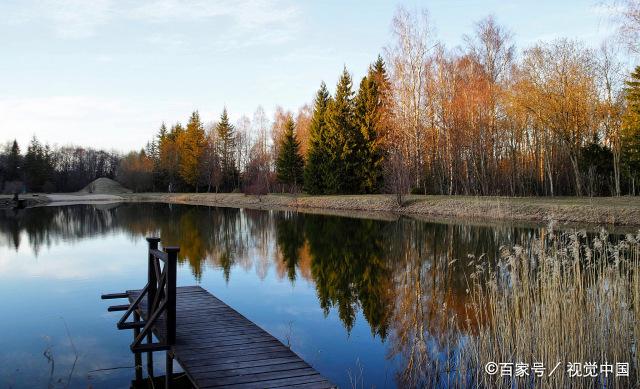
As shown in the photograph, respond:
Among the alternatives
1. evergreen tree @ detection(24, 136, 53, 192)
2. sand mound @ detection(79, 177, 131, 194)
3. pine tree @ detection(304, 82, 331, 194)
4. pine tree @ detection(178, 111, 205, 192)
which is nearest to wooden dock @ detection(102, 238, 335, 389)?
pine tree @ detection(304, 82, 331, 194)

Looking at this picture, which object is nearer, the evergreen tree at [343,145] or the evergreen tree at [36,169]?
the evergreen tree at [343,145]

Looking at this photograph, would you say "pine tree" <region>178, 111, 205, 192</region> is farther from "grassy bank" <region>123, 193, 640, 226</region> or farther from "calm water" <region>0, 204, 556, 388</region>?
"calm water" <region>0, 204, 556, 388</region>

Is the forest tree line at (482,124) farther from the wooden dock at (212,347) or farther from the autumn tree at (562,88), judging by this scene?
the wooden dock at (212,347)

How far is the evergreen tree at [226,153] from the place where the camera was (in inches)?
2152

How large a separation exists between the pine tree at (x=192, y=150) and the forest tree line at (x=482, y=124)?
19655mm

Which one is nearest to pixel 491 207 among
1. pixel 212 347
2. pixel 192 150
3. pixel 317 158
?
pixel 317 158

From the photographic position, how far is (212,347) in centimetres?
564

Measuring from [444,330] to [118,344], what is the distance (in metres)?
4.89

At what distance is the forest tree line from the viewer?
2602 centimetres

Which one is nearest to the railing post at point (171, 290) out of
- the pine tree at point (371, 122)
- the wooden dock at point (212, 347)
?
the wooden dock at point (212, 347)

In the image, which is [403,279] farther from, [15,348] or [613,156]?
[613,156]

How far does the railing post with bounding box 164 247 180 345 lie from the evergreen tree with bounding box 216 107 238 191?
163 feet

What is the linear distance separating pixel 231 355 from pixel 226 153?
50793mm

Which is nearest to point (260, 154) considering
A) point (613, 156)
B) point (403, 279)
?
point (613, 156)
